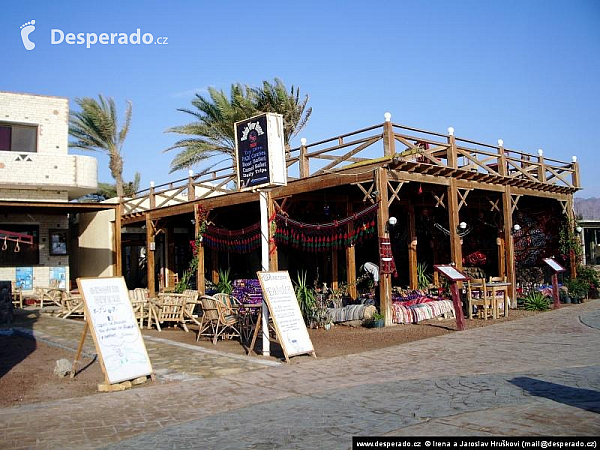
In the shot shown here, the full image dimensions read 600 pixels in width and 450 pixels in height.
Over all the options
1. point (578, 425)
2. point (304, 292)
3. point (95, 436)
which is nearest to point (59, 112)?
point (304, 292)

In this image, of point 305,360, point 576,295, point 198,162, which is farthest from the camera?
point 198,162

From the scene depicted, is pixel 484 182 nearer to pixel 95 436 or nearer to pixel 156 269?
pixel 95 436

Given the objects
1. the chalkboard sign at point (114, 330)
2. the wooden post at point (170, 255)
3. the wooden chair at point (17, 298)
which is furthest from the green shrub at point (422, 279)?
the wooden chair at point (17, 298)

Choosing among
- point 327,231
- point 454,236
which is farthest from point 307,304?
point 454,236

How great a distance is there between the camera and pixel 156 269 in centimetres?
2395

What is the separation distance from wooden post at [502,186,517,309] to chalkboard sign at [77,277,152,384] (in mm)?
10555

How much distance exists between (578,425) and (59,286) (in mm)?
17413

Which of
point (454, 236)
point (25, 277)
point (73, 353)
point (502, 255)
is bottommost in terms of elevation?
point (73, 353)

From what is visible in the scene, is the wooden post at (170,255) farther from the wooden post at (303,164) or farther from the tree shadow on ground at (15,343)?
the wooden post at (303,164)

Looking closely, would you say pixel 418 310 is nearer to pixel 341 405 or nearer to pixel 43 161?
pixel 341 405

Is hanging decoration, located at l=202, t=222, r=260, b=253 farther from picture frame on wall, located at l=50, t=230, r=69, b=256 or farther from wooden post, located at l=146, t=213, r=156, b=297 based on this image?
picture frame on wall, located at l=50, t=230, r=69, b=256

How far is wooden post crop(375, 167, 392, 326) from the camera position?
39.2ft

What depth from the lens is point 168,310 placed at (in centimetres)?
1338

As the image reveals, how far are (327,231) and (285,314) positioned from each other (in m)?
5.27
